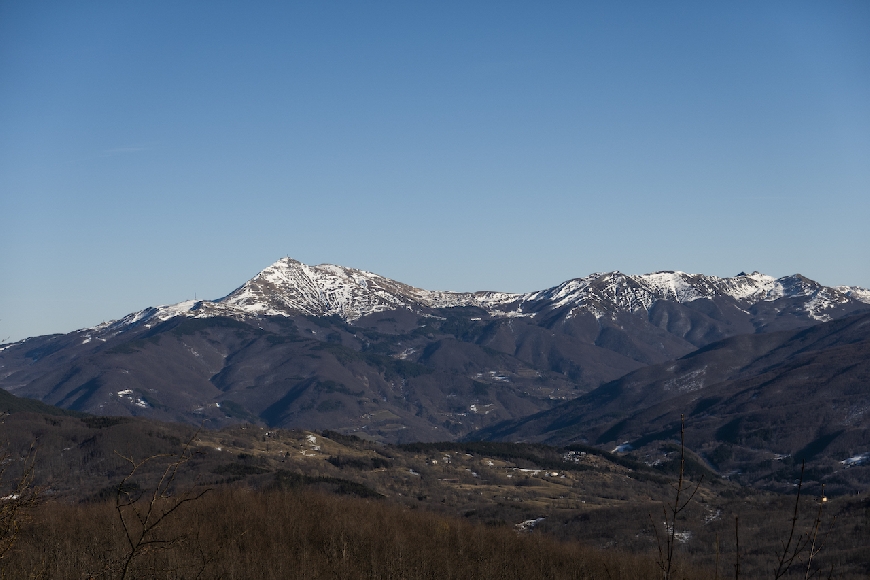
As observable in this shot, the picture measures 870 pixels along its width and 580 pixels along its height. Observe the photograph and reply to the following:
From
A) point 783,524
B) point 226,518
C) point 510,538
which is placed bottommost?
point 783,524

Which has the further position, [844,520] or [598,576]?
[844,520]

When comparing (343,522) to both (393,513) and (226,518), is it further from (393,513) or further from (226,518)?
(393,513)

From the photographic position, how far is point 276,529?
261 ft

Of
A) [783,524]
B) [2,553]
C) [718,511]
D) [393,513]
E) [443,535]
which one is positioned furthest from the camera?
[718,511]

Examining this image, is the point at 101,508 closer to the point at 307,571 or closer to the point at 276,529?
the point at 276,529

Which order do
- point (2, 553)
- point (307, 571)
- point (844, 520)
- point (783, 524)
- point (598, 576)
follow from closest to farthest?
1. point (2, 553)
2. point (307, 571)
3. point (598, 576)
4. point (844, 520)
5. point (783, 524)

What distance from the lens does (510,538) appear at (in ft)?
313

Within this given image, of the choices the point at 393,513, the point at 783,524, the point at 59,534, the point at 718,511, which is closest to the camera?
the point at 59,534

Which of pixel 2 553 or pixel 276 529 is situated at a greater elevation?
pixel 2 553

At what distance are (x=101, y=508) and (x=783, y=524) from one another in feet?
393

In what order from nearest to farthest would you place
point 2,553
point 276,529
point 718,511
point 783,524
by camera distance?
point 2,553 < point 276,529 < point 783,524 < point 718,511

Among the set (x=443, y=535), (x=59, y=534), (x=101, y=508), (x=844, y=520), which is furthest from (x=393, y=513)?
(x=844, y=520)

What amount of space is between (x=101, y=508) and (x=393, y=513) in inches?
1322

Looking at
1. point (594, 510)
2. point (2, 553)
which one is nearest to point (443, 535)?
point (2, 553)
